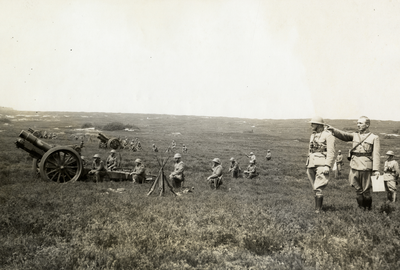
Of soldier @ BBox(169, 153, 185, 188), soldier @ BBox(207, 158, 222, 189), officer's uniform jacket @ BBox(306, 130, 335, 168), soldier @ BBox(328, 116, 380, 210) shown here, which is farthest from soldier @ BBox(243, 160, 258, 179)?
soldier @ BBox(328, 116, 380, 210)

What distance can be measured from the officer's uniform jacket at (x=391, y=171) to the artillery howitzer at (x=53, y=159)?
1119cm

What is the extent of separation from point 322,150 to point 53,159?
896cm

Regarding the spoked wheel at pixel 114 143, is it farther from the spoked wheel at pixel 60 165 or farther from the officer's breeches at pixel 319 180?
the officer's breeches at pixel 319 180

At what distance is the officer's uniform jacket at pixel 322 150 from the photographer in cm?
659

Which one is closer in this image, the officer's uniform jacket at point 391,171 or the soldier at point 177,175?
the officer's uniform jacket at point 391,171

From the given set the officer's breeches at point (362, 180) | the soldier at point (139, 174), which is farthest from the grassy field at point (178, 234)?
the soldier at point (139, 174)

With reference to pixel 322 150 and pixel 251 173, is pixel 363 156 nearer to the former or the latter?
pixel 322 150

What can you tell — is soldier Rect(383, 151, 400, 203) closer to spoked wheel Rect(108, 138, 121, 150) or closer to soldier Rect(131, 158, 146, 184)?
soldier Rect(131, 158, 146, 184)

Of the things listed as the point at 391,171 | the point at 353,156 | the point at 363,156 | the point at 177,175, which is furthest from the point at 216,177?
the point at 391,171

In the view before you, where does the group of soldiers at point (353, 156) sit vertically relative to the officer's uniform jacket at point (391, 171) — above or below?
above

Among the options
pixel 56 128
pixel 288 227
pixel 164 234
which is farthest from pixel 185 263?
pixel 56 128

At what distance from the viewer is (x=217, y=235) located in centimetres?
512

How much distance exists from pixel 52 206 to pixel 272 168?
579 inches

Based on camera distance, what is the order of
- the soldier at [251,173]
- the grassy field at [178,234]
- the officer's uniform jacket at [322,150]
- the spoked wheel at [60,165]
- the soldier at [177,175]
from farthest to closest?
1. the soldier at [251,173]
2. the soldier at [177,175]
3. the spoked wheel at [60,165]
4. the officer's uniform jacket at [322,150]
5. the grassy field at [178,234]
